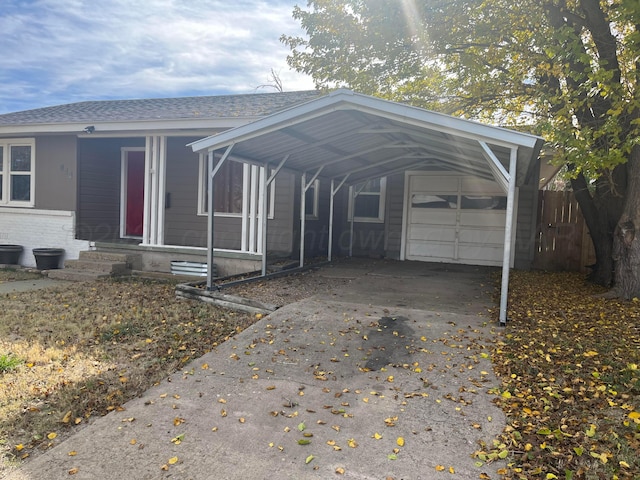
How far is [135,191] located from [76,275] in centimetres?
290

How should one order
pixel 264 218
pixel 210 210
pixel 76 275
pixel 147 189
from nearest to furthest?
1. pixel 210 210
2. pixel 264 218
3. pixel 76 275
4. pixel 147 189

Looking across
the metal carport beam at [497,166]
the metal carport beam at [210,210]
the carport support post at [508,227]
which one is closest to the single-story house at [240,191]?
the metal carport beam at [210,210]

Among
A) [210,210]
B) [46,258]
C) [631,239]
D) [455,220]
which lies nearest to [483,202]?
[455,220]

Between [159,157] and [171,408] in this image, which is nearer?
[171,408]

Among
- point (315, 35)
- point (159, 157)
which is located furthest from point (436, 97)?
point (159, 157)

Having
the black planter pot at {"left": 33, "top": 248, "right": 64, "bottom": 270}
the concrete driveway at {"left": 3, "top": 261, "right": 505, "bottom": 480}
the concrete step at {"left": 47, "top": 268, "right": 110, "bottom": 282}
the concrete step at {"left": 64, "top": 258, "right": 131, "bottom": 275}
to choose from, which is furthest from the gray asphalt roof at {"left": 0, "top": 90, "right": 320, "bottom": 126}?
the concrete driveway at {"left": 3, "top": 261, "right": 505, "bottom": 480}

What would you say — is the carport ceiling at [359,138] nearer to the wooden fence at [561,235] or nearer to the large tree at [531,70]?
the large tree at [531,70]

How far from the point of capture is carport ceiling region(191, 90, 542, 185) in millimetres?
5039

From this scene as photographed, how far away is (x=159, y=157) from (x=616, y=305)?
27.5 feet

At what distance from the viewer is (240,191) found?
31.8ft

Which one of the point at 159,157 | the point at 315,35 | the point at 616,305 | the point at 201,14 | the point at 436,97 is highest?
the point at 201,14

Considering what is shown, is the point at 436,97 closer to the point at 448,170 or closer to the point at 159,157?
the point at 448,170

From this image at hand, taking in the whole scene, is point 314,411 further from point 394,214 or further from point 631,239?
point 394,214

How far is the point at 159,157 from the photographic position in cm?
909
